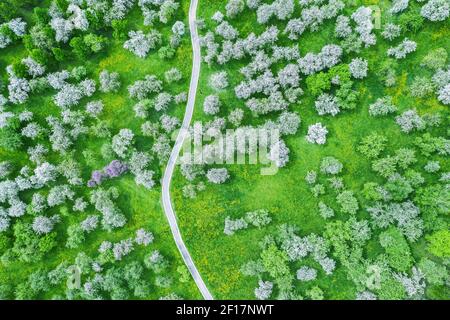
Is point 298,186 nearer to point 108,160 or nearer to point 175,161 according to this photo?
point 175,161

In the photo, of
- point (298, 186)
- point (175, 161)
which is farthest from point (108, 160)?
point (298, 186)

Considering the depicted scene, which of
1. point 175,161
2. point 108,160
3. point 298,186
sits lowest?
point 298,186

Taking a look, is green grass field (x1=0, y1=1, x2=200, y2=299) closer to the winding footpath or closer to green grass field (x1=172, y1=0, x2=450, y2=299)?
the winding footpath

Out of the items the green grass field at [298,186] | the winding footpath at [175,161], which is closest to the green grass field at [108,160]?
the winding footpath at [175,161]

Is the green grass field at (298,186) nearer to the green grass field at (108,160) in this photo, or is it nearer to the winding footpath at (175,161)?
the winding footpath at (175,161)

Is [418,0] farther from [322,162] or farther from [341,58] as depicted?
[322,162]

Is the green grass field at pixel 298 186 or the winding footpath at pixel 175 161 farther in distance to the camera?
the winding footpath at pixel 175 161
